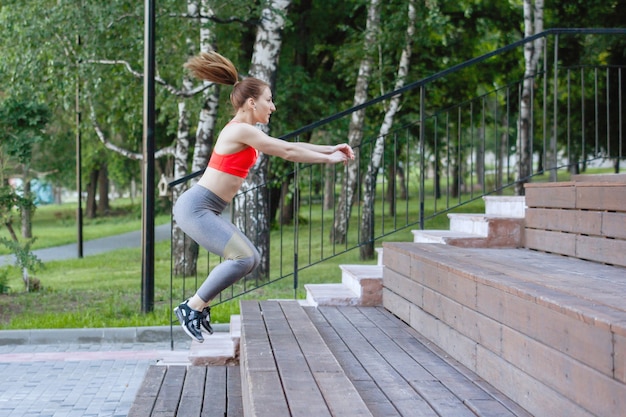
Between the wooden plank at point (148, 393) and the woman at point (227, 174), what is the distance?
1.75 feet

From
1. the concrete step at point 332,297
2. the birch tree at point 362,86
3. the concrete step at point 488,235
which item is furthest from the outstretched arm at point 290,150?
the birch tree at point 362,86

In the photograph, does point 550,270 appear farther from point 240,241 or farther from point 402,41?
point 402,41

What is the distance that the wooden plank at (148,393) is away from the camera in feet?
18.3

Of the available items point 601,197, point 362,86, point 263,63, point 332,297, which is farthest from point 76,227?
point 601,197

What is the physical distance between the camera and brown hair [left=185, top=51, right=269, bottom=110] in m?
5.72

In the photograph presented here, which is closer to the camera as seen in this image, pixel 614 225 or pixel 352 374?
pixel 352 374

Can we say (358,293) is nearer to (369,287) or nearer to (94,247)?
(369,287)

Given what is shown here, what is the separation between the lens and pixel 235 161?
5.61 m

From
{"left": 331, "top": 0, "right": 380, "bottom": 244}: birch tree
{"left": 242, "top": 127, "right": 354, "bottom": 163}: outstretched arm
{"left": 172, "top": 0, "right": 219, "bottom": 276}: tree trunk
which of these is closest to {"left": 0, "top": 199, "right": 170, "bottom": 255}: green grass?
{"left": 172, "top": 0, "right": 219, "bottom": 276}: tree trunk

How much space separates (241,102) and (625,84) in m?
18.8

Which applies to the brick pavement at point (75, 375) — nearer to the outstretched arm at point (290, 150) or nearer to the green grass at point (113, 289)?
the green grass at point (113, 289)

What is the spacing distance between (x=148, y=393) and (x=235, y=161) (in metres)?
1.71

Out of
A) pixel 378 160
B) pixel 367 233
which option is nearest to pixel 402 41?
pixel 378 160

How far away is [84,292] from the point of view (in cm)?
1392
